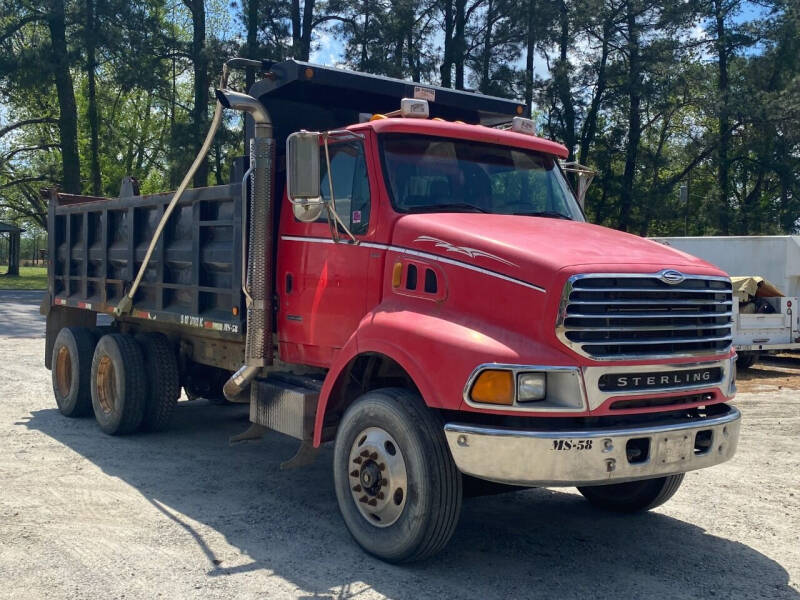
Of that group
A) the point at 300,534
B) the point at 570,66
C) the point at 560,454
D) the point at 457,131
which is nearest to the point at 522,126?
the point at 457,131

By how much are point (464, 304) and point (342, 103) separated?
302cm

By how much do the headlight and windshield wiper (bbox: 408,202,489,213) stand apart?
5.02ft

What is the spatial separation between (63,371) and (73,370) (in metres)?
0.54

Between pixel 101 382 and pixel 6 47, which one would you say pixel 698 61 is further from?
pixel 101 382

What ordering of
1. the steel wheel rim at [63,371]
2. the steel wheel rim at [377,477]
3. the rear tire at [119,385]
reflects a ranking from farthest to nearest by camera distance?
the steel wheel rim at [63,371], the rear tire at [119,385], the steel wheel rim at [377,477]

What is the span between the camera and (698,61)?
33812 millimetres

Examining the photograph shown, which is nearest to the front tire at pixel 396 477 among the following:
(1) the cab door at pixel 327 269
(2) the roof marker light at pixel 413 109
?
(1) the cab door at pixel 327 269

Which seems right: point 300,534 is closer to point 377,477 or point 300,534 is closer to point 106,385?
Result: point 377,477

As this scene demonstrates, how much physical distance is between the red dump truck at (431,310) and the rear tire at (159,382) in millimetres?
638

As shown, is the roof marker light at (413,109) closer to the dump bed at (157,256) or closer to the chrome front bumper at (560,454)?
the dump bed at (157,256)

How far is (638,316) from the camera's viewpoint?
4711 mm

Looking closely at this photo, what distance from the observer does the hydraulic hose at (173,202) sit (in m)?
6.88

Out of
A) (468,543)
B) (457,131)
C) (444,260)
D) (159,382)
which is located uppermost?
(457,131)

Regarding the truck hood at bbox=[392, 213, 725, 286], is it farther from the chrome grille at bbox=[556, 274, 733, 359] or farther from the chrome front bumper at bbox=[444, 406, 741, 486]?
the chrome front bumper at bbox=[444, 406, 741, 486]
